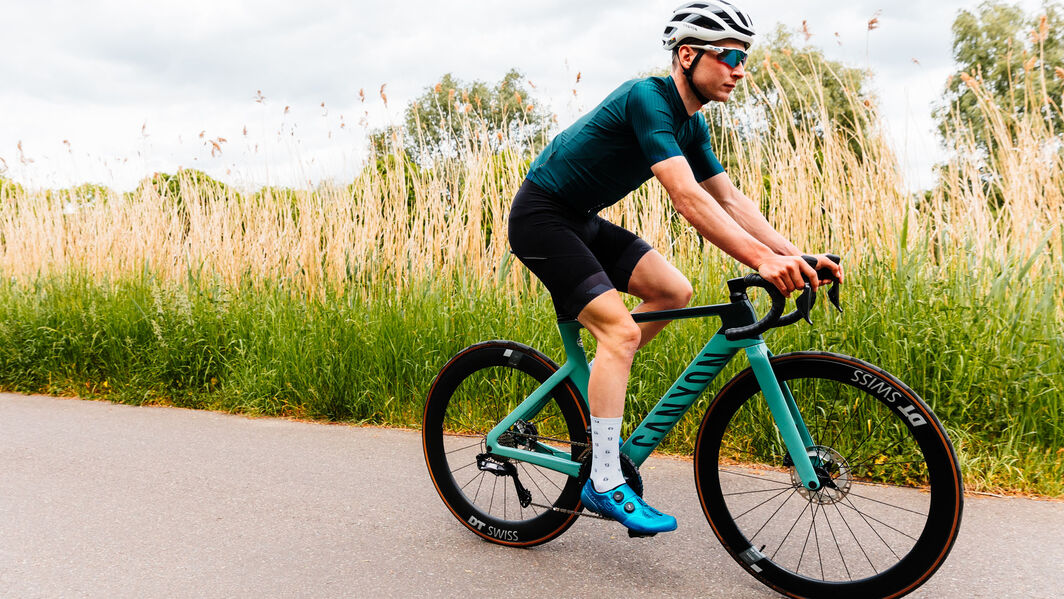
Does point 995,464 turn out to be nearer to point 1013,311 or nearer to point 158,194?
point 1013,311

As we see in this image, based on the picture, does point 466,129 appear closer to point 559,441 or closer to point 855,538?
point 559,441

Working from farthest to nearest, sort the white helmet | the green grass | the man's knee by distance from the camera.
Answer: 1. the green grass
2. the man's knee
3. the white helmet

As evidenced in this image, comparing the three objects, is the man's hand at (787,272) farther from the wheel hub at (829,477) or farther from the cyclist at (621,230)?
the wheel hub at (829,477)

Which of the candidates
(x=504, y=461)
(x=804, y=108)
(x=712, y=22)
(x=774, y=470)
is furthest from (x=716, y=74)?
(x=804, y=108)

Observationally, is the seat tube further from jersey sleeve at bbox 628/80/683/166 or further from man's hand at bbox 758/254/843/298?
jersey sleeve at bbox 628/80/683/166

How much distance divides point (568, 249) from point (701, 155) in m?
0.73

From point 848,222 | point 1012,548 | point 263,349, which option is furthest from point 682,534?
point 263,349

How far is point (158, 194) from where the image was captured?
928 cm

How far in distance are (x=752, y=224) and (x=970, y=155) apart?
3.35 metres

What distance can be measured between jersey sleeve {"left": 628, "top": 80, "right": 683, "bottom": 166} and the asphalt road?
1.64 m

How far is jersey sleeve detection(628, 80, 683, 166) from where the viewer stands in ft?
9.02

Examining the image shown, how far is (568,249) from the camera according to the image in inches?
122

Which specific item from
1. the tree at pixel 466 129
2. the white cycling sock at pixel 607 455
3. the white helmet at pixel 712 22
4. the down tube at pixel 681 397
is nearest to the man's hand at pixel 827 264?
the down tube at pixel 681 397

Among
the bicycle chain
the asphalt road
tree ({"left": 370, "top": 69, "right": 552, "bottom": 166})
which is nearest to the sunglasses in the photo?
the bicycle chain
